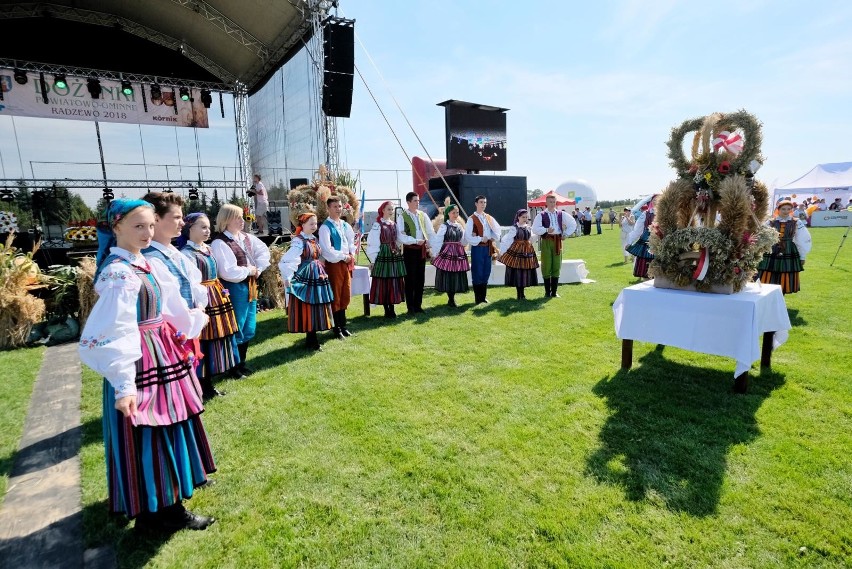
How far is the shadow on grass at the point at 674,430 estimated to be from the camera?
2.56m

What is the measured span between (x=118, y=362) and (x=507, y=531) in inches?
78.4

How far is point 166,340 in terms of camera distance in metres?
2.15

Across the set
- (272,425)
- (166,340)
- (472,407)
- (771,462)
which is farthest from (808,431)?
(166,340)

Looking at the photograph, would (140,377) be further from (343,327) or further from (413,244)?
(413,244)

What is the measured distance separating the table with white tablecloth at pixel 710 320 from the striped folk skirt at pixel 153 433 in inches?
140

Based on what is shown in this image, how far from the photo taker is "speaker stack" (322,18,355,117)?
32.1 feet

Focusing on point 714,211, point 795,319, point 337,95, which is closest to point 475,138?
point 337,95

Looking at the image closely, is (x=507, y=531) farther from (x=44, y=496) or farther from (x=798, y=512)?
(x=44, y=496)

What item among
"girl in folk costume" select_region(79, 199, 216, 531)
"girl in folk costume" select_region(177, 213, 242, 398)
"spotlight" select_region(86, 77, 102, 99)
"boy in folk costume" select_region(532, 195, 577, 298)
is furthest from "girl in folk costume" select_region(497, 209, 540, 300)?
"spotlight" select_region(86, 77, 102, 99)

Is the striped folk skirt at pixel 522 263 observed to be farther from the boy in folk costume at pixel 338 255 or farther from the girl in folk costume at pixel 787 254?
the girl in folk costume at pixel 787 254

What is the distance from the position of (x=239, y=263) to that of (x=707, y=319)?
4200mm

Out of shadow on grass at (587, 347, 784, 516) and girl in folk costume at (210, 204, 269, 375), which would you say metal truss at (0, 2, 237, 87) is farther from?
shadow on grass at (587, 347, 784, 516)

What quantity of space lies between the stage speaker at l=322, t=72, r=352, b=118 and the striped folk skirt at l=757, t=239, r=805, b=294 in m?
9.00

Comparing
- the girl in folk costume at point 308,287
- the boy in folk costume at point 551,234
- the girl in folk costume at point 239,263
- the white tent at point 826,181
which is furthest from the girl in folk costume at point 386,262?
the white tent at point 826,181
